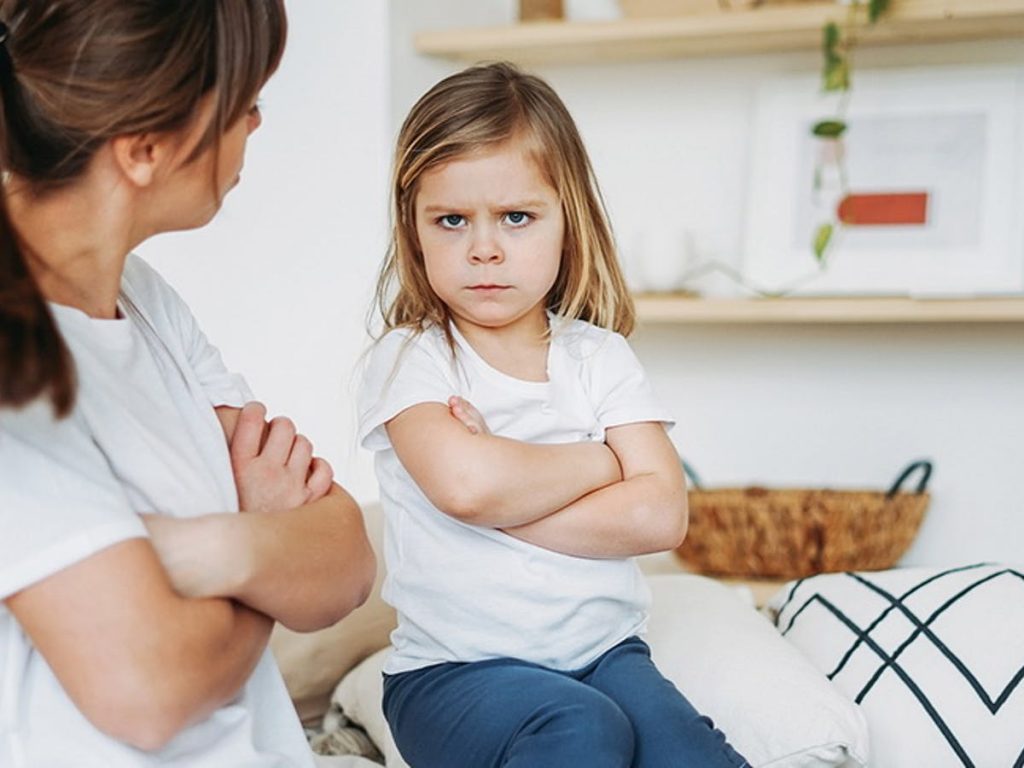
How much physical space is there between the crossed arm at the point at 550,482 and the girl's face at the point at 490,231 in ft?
0.39

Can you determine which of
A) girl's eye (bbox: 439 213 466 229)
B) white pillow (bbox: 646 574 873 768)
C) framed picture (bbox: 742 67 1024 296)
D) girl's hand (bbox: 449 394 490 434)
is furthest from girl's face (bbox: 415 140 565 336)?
framed picture (bbox: 742 67 1024 296)

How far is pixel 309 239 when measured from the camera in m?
2.37

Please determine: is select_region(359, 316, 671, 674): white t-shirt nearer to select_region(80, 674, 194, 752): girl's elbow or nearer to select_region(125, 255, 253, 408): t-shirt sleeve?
select_region(125, 255, 253, 408): t-shirt sleeve

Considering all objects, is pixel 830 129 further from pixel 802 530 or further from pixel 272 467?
pixel 272 467

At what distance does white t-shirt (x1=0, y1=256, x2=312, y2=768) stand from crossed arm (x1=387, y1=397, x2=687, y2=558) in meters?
0.21

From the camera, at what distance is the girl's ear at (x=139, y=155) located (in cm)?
92

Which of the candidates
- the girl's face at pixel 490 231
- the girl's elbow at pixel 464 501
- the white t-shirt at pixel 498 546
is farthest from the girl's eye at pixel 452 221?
the girl's elbow at pixel 464 501

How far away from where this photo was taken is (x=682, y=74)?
104 inches

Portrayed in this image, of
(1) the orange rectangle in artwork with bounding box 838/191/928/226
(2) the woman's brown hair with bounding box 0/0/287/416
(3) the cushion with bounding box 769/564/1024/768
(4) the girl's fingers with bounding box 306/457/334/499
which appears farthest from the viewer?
(1) the orange rectangle in artwork with bounding box 838/191/928/226

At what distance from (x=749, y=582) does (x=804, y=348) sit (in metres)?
0.50

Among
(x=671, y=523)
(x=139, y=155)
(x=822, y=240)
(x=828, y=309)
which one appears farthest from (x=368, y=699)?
(x=822, y=240)

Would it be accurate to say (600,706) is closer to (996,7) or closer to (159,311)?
(159,311)

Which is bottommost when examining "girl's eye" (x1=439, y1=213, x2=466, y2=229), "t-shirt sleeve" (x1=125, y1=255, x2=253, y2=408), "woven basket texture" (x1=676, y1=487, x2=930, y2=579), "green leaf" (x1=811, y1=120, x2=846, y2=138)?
"woven basket texture" (x1=676, y1=487, x2=930, y2=579)

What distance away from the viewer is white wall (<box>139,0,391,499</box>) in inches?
91.4
